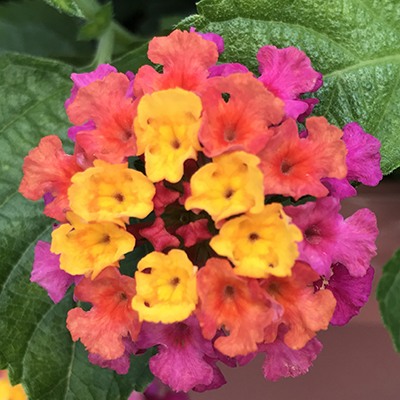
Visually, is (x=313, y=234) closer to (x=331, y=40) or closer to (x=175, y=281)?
(x=175, y=281)

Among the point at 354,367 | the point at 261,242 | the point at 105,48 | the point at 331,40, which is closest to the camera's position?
the point at 261,242

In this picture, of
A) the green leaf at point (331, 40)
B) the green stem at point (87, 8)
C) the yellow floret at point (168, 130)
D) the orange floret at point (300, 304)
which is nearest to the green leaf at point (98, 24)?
the green stem at point (87, 8)

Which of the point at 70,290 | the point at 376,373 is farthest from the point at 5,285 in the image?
the point at 376,373

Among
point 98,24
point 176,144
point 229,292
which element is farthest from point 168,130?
point 98,24

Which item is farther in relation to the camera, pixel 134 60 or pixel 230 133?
pixel 134 60

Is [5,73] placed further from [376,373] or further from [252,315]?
[376,373]

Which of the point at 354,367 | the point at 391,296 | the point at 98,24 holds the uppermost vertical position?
the point at 98,24

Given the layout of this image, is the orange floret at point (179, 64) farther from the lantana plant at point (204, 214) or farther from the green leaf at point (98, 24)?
the green leaf at point (98, 24)
